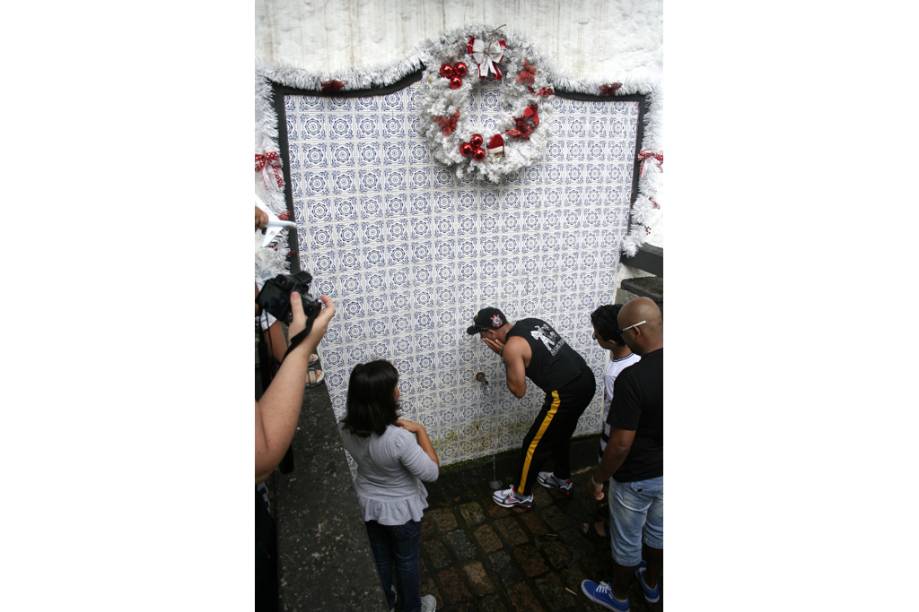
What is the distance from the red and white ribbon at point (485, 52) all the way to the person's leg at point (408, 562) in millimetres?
2298

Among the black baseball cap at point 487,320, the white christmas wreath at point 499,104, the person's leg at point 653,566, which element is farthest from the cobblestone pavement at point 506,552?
the white christmas wreath at point 499,104

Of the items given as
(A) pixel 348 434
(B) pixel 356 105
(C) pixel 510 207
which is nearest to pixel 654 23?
(C) pixel 510 207

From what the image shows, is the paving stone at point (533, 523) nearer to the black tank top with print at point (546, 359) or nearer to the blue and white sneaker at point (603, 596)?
the blue and white sneaker at point (603, 596)

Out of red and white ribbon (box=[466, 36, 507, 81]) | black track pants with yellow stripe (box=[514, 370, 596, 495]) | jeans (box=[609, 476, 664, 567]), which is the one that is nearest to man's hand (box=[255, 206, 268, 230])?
red and white ribbon (box=[466, 36, 507, 81])

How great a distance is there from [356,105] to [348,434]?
1.67 metres

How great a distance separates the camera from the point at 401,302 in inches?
123

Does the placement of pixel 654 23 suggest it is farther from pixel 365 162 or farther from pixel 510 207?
pixel 365 162

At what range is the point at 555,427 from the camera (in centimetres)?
321

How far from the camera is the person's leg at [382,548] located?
2.22m

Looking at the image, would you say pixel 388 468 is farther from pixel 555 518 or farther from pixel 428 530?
pixel 555 518

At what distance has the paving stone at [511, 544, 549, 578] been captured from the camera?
283cm

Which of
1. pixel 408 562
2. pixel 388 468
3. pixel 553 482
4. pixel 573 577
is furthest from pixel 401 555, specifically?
pixel 553 482

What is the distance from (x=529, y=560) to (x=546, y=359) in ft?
3.81

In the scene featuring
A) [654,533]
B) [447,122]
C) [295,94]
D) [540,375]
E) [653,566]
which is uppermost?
[295,94]
